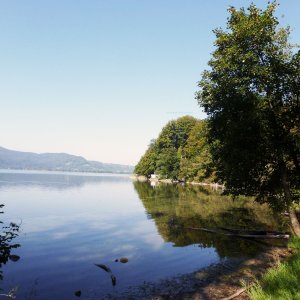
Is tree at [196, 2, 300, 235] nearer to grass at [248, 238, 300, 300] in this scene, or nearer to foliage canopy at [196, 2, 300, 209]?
foliage canopy at [196, 2, 300, 209]

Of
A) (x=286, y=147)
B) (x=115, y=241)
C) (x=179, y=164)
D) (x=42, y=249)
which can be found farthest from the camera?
(x=179, y=164)

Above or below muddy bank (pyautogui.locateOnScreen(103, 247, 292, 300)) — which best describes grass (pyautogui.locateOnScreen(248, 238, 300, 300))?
above

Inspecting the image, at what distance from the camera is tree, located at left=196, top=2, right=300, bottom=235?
2381 centimetres

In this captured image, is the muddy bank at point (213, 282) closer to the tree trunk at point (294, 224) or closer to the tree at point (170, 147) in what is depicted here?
the tree trunk at point (294, 224)

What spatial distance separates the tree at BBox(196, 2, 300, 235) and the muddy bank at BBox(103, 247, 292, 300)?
4848 mm

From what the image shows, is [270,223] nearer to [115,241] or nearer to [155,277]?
[115,241]

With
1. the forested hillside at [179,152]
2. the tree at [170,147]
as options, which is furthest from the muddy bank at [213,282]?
the tree at [170,147]

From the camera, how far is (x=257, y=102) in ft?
77.9

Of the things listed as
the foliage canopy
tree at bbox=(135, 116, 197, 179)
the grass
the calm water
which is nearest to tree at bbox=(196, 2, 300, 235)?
the foliage canopy

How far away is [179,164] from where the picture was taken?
490ft

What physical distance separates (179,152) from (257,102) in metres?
130

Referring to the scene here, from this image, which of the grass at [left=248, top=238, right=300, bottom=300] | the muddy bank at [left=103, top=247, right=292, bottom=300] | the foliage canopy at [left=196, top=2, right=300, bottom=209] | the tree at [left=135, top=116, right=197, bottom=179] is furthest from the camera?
the tree at [left=135, top=116, right=197, bottom=179]

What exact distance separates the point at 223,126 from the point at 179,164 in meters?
125

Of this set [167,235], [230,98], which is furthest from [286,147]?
[167,235]
